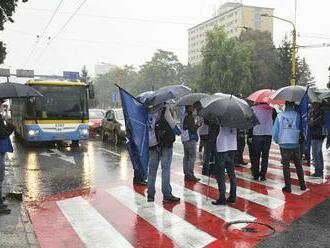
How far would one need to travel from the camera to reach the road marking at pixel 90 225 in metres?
6.70

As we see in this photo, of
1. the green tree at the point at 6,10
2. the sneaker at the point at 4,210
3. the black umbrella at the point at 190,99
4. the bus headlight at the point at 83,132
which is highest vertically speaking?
the green tree at the point at 6,10

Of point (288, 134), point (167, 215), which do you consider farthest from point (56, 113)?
point (167, 215)

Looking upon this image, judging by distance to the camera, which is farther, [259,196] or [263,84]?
[263,84]

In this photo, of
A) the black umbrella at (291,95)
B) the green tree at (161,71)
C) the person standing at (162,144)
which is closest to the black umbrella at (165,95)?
the person standing at (162,144)

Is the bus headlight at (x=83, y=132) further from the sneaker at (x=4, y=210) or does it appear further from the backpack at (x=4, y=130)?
the backpack at (x=4, y=130)

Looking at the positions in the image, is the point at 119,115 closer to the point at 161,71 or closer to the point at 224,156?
the point at 224,156

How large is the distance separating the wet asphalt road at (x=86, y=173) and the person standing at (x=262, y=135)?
2356mm

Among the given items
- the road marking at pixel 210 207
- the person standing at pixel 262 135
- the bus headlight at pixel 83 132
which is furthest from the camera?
the bus headlight at pixel 83 132

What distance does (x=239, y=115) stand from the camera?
26.9ft

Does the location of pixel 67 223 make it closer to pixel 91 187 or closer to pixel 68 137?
pixel 91 187

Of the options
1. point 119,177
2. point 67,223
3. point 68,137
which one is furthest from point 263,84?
point 67,223

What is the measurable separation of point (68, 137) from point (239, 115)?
41.3 feet

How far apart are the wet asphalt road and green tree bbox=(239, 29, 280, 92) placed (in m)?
52.1

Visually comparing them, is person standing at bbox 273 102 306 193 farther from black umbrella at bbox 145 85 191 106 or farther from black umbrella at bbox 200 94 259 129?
black umbrella at bbox 145 85 191 106
